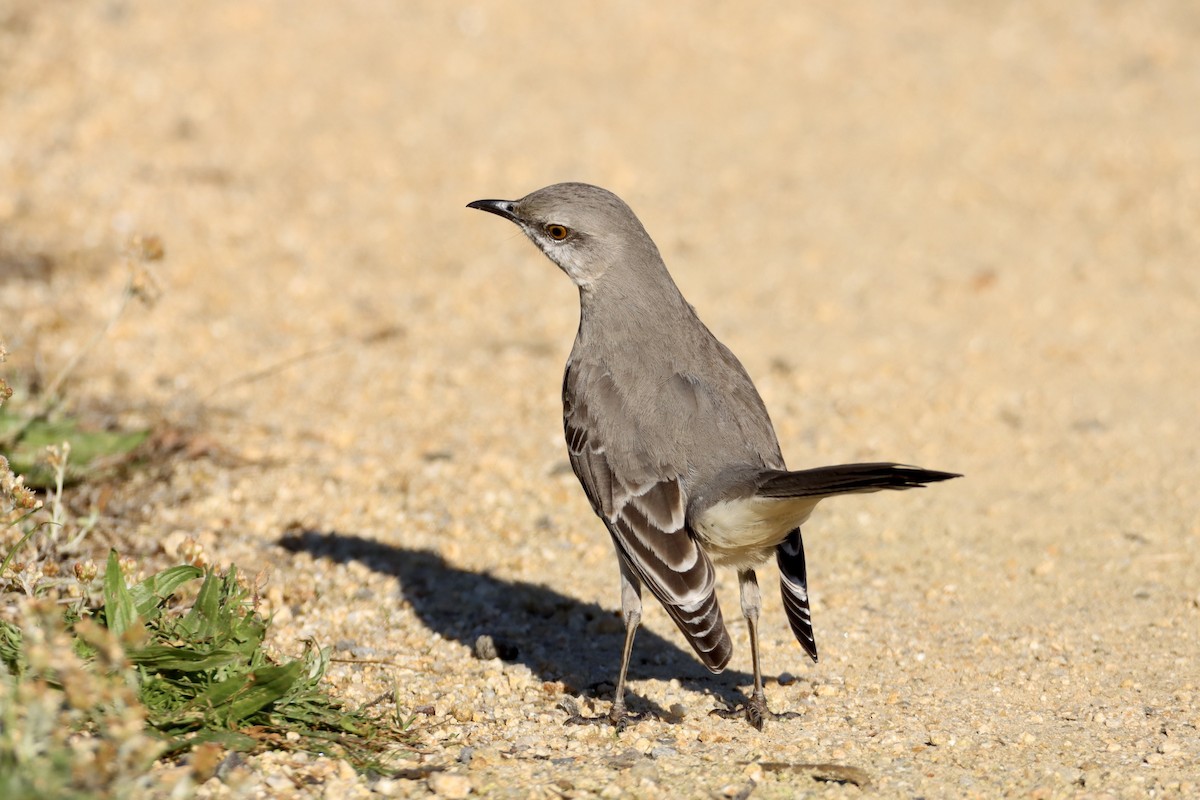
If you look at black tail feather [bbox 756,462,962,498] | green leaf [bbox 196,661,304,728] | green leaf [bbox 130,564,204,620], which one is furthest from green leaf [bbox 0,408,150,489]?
black tail feather [bbox 756,462,962,498]

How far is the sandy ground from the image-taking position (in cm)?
558

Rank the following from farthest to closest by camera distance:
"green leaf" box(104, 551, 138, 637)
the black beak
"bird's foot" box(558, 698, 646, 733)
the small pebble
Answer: the black beak
"bird's foot" box(558, 698, 646, 733)
"green leaf" box(104, 551, 138, 637)
the small pebble

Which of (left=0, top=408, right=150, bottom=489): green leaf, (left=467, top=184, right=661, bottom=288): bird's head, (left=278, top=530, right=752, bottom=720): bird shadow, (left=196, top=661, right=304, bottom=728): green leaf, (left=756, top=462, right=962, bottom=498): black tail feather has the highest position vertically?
(left=467, top=184, right=661, bottom=288): bird's head

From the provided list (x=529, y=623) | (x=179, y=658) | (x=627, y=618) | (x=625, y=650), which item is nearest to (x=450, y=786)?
(x=179, y=658)

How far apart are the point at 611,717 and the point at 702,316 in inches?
207

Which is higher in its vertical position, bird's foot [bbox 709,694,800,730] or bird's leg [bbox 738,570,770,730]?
bird's leg [bbox 738,570,770,730]

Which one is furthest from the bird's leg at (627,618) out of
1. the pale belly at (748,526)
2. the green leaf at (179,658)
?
the green leaf at (179,658)

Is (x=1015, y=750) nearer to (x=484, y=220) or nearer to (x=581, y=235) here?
(x=581, y=235)

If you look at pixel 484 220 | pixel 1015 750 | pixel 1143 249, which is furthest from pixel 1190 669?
pixel 484 220

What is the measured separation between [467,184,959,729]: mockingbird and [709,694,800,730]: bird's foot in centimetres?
2

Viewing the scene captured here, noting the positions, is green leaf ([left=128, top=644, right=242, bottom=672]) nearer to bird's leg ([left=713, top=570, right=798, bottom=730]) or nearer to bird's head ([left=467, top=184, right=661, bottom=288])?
bird's leg ([left=713, top=570, right=798, bottom=730])

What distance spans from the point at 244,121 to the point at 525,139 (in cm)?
272

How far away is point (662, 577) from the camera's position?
5.24m

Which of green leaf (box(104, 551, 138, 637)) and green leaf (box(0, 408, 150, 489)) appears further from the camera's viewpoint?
green leaf (box(0, 408, 150, 489))
